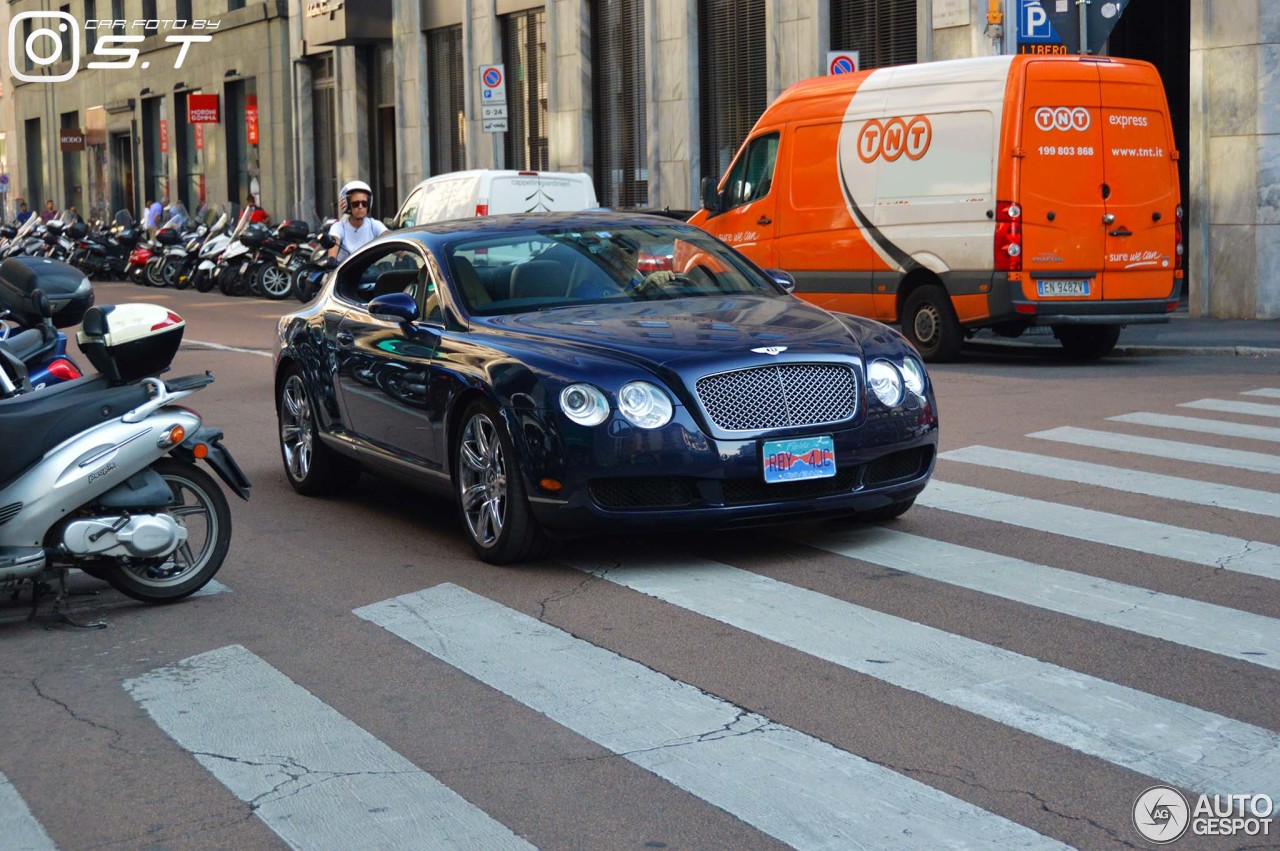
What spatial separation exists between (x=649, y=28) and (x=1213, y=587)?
23.3 metres

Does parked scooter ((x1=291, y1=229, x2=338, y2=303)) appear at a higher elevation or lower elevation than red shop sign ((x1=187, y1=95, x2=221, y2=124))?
lower

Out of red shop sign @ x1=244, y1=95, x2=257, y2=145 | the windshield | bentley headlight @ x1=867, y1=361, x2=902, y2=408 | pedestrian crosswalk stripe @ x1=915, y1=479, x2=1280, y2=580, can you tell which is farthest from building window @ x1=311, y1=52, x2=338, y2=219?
bentley headlight @ x1=867, y1=361, x2=902, y2=408

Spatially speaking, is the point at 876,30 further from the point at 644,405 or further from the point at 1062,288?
the point at 644,405

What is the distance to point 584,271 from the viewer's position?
8477mm

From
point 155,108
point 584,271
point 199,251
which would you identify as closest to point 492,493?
point 584,271

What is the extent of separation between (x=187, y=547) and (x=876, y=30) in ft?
63.9

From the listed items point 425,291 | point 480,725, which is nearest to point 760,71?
point 425,291

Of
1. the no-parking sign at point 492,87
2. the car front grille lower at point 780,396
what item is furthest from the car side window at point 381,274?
the no-parking sign at point 492,87

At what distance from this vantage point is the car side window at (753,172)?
704 inches

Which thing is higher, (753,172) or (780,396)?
(753,172)

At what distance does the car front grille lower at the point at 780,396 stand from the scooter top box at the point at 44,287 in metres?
3.42

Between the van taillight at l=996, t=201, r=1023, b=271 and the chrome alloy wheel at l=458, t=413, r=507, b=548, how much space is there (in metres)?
8.67

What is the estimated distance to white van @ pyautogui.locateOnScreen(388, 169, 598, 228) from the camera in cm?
1984

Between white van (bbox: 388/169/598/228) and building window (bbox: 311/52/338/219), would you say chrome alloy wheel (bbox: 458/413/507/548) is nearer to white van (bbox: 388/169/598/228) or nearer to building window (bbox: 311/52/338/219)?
white van (bbox: 388/169/598/228)
